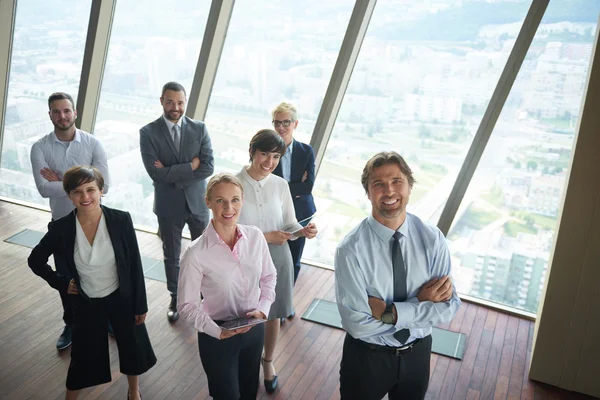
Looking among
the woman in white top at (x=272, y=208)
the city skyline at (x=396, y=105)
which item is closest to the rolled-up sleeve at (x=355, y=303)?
the woman in white top at (x=272, y=208)

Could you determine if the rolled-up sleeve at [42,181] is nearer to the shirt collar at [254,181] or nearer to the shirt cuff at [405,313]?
the shirt collar at [254,181]

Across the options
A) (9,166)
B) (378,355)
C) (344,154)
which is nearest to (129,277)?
(378,355)

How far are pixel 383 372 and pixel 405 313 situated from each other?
30 cm

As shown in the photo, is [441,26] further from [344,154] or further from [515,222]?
[515,222]

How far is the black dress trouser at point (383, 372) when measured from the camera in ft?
7.29

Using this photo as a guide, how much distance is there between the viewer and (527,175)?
4.36m

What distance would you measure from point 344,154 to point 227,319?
294cm

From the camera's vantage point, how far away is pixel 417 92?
4613mm

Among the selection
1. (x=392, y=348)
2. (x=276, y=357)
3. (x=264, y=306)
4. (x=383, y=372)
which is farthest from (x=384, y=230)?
(x=276, y=357)

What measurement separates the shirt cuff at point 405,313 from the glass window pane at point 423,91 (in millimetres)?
2748

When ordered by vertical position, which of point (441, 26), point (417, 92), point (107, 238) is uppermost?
point (441, 26)

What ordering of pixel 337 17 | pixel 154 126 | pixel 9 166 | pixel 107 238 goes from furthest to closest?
1. pixel 9 166
2. pixel 337 17
3. pixel 154 126
4. pixel 107 238

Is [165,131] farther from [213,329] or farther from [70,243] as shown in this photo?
[213,329]

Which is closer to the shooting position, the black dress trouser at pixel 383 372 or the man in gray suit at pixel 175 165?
the black dress trouser at pixel 383 372
